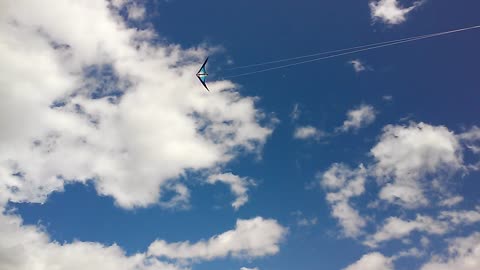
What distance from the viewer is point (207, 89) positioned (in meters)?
88.8

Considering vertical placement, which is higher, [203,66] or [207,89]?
[203,66]

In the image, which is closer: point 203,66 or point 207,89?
point 207,89

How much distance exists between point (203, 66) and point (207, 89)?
39.3 feet

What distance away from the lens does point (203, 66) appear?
96062mm
